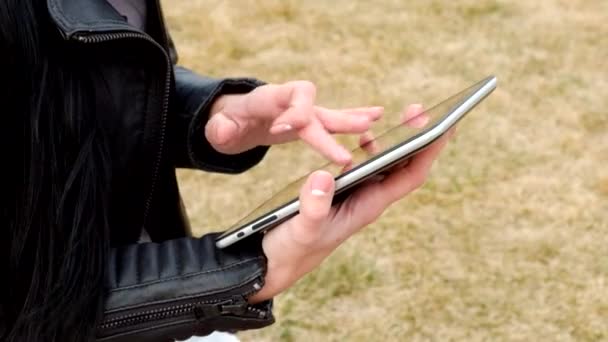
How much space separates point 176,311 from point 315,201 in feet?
0.64

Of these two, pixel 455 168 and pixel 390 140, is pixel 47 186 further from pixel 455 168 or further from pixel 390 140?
pixel 455 168

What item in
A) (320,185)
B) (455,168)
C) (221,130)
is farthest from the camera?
(455,168)

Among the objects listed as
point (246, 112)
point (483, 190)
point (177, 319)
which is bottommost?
point (483, 190)

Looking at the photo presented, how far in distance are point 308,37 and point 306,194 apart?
1.90 metres

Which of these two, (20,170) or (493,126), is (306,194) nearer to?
(20,170)

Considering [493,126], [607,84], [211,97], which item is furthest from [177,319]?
[607,84]

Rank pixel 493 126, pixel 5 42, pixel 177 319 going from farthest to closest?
pixel 493 126
pixel 177 319
pixel 5 42

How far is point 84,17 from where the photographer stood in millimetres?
827

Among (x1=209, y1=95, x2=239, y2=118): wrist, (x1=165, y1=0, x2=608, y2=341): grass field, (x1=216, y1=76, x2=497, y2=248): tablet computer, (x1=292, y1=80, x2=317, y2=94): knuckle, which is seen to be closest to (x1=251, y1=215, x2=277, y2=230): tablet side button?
(x1=216, y1=76, x2=497, y2=248): tablet computer

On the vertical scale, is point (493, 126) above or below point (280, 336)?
above

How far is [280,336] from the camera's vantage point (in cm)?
167

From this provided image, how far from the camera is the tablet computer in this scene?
782 mm

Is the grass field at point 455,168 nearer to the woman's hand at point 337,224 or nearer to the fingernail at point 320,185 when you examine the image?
the woman's hand at point 337,224

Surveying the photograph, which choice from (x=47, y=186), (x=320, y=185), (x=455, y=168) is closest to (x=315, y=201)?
(x=320, y=185)
